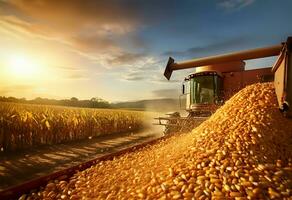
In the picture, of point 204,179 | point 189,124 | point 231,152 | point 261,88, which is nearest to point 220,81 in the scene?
point 189,124

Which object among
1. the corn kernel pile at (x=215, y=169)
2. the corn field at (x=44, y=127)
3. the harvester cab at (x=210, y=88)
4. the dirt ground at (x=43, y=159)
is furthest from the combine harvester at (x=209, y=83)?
the corn field at (x=44, y=127)

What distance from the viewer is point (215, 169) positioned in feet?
11.8

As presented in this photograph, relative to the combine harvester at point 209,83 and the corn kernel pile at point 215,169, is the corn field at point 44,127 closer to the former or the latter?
the combine harvester at point 209,83

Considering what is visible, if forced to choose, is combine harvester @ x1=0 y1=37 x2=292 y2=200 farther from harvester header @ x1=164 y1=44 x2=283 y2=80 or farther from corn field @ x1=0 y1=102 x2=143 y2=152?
corn field @ x1=0 y1=102 x2=143 y2=152

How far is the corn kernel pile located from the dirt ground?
105 inches

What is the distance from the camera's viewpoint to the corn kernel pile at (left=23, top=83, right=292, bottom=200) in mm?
3238

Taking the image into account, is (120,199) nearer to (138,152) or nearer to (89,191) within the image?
(89,191)

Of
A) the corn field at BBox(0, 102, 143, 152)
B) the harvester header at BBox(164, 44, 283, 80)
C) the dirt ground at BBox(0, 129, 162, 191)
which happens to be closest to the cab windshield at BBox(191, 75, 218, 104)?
the dirt ground at BBox(0, 129, 162, 191)

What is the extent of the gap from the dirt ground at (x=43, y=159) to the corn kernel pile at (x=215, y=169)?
2666 millimetres

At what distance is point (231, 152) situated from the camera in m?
3.98

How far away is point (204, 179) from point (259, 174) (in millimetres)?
756

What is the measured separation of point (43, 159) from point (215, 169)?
21.1 ft

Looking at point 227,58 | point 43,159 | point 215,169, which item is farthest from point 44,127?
point 215,169

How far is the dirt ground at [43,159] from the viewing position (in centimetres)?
645
